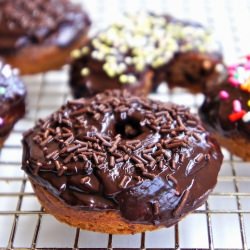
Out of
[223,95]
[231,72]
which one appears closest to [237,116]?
[223,95]

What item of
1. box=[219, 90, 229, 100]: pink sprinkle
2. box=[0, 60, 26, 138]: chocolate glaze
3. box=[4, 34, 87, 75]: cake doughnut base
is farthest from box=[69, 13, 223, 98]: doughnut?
box=[219, 90, 229, 100]: pink sprinkle

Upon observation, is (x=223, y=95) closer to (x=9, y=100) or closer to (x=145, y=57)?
(x=145, y=57)

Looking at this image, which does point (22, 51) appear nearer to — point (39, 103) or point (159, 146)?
point (39, 103)

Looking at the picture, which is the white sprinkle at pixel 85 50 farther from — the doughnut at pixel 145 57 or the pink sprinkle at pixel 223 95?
the pink sprinkle at pixel 223 95

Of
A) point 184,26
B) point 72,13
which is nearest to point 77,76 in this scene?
point 72,13

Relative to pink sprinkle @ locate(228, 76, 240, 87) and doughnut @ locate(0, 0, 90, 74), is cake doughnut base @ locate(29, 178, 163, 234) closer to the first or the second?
pink sprinkle @ locate(228, 76, 240, 87)
